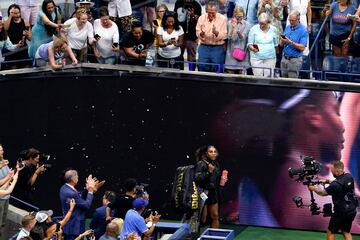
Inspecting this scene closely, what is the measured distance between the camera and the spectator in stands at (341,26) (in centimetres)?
2312

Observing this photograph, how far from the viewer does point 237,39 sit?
77.2 ft

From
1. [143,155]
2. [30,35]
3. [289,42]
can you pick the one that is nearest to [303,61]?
[289,42]

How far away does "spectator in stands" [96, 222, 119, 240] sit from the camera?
18.9 m

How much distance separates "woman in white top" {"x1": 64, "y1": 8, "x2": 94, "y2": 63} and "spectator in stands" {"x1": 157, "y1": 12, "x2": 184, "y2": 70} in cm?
121

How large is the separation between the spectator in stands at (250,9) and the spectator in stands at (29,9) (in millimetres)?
3520

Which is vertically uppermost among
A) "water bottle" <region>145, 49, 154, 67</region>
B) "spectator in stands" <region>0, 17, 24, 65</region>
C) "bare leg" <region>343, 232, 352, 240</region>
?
"spectator in stands" <region>0, 17, 24, 65</region>

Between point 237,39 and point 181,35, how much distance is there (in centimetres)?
101

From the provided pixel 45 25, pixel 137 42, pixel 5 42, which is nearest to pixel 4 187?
pixel 5 42

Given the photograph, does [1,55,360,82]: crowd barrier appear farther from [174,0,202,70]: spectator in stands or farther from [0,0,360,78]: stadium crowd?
[174,0,202,70]: spectator in stands

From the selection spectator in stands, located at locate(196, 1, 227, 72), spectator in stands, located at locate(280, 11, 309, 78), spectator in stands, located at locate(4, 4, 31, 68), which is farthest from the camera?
spectator in stands, located at locate(4, 4, 31, 68)

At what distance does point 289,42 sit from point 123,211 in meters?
4.62

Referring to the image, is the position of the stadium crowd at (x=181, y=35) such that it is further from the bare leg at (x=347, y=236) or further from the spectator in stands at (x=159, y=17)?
the bare leg at (x=347, y=236)

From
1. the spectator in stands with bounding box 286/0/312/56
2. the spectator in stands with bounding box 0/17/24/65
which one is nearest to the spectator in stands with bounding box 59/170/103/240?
the spectator in stands with bounding box 0/17/24/65

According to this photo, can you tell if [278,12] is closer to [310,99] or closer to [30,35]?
[310,99]
